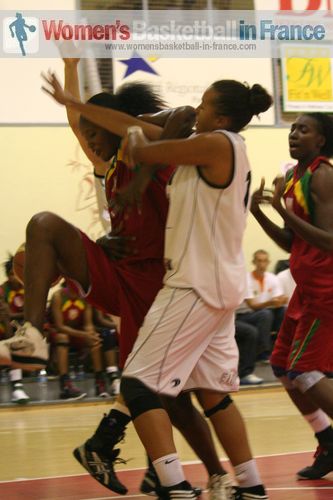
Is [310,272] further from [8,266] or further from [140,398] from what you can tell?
[8,266]

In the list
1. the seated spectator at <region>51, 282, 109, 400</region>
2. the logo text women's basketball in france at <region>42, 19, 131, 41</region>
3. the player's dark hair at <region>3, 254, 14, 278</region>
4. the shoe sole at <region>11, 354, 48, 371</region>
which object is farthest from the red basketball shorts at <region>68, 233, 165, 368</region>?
the logo text women's basketball in france at <region>42, 19, 131, 41</region>

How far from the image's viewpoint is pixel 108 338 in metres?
9.27

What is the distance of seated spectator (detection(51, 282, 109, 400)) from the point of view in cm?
A: 906

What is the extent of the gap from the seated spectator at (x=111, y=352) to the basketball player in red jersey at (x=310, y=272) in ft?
14.8

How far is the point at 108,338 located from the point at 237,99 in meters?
5.68

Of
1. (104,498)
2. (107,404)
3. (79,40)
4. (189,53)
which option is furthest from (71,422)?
(189,53)

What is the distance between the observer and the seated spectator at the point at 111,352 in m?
9.20

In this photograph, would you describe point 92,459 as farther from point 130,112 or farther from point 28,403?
point 28,403

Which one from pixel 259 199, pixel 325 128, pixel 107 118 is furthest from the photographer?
pixel 325 128

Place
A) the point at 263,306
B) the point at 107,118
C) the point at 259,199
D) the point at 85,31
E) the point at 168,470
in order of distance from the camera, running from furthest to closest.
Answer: the point at 85,31 < the point at 263,306 < the point at 259,199 < the point at 107,118 < the point at 168,470

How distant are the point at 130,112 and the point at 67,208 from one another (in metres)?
6.57

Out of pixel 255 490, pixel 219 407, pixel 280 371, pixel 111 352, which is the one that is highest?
pixel 219 407

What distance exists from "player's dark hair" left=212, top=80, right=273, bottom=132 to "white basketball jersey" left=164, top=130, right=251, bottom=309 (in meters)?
0.20

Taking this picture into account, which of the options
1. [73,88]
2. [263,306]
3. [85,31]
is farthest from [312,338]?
[85,31]
